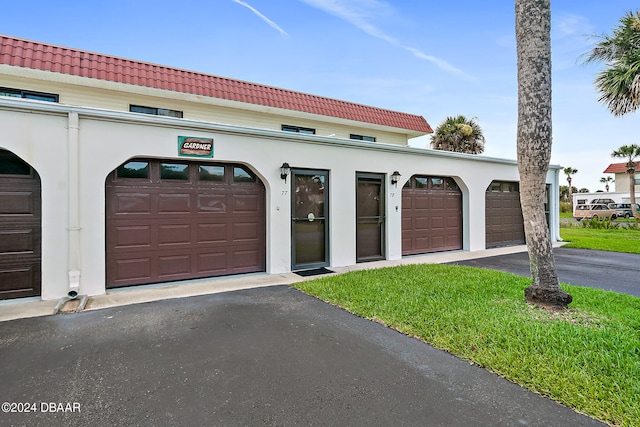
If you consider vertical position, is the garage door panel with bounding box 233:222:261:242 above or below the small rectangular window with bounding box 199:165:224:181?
below

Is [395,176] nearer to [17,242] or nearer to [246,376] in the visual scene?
[246,376]

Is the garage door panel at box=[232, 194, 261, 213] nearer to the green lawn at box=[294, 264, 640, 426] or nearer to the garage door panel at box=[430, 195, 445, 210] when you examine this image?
the green lawn at box=[294, 264, 640, 426]

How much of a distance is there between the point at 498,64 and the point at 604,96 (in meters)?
4.90

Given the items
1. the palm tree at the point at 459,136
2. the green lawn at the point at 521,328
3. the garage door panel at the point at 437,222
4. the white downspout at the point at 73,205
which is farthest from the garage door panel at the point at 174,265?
the palm tree at the point at 459,136

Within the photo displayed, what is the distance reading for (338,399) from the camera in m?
2.48

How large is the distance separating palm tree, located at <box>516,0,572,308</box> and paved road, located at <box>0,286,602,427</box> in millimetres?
2148

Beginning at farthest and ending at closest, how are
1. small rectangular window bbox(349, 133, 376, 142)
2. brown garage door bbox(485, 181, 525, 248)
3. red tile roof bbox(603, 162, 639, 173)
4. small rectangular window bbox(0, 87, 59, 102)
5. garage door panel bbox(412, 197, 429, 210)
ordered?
red tile roof bbox(603, 162, 639, 173)
small rectangular window bbox(349, 133, 376, 142)
brown garage door bbox(485, 181, 525, 248)
garage door panel bbox(412, 197, 429, 210)
small rectangular window bbox(0, 87, 59, 102)

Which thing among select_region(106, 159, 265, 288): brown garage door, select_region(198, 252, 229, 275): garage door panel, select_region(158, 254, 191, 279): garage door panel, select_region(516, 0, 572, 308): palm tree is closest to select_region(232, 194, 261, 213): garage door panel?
select_region(106, 159, 265, 288): brown garage door

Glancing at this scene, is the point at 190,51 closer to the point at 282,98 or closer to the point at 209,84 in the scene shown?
the point at 209,84

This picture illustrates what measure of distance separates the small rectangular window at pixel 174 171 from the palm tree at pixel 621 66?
13.8m

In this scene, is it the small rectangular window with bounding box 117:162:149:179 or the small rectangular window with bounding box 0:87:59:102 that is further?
the small rectangular window with bounding box 0:87:59:102

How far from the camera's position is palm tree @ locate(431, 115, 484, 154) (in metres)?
20.0

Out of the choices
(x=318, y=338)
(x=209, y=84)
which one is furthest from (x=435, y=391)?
(x=209, y=84)

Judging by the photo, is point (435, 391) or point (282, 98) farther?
point (282, 98)
